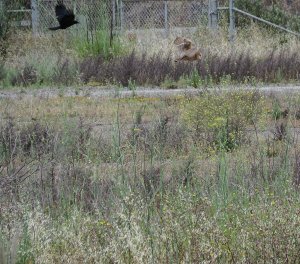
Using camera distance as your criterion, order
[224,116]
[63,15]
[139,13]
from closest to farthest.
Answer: [63,15] → [224,116] → [139,13]

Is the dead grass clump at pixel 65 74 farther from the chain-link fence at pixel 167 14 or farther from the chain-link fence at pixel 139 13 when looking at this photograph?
the chain-link fence at pixel 167 14

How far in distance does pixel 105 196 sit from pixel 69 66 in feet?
37.3

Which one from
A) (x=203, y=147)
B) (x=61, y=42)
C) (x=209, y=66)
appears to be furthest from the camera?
(x=61, y=42)

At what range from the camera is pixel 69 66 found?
58.0 ft

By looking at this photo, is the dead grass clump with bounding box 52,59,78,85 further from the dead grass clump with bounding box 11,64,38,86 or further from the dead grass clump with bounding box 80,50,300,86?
the dead grass clump with bounding box 11,64,38,86

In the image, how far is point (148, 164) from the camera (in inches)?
330

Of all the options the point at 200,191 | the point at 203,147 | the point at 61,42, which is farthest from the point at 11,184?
the point at 61,42

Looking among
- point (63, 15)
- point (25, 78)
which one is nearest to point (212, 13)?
point (25, 78)

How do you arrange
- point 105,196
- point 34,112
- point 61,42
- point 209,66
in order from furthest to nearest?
1. point 61,42
2. point 209,66
3. point 34,112
4. point 105,196

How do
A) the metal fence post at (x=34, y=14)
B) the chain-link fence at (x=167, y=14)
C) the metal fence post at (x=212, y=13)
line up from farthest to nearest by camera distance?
the chain-link fence at (x=167, y=14) → the metal fence post at (x=34, y=14) → the metal fence post at (x=212, y=13)

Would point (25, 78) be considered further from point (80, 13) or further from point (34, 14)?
point (34, 14)

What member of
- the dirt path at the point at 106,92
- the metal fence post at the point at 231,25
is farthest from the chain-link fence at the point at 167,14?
the dirt path at the point at 106,92

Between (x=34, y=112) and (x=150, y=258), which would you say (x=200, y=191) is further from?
(x=34, y=112)

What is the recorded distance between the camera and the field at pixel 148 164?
4898 millimetres
